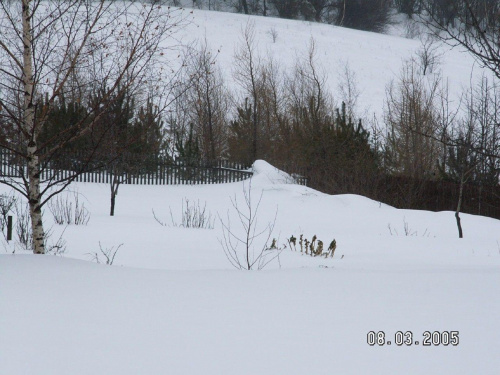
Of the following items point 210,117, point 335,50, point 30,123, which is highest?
point 335,50

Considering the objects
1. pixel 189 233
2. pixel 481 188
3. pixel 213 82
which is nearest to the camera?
pixel 189 233

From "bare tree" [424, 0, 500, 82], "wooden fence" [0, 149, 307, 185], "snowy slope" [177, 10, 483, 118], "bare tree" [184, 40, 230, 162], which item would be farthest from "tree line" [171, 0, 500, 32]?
"bare tree" [424, 0, 500, 82]

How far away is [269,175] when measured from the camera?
19.1 m

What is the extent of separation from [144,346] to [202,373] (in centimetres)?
43

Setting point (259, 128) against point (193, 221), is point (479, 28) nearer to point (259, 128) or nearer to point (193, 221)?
point (193, 221)

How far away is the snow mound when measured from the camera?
1880 centimetres

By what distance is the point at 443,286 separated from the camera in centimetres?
387

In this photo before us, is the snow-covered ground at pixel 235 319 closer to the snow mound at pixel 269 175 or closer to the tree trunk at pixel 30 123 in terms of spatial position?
the tree trunk at pixel 30 123

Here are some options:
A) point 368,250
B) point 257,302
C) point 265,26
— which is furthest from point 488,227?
point 265,26

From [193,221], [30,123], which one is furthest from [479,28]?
[193,221]

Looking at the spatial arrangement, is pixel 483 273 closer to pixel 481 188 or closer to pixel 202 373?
pixel 202 373

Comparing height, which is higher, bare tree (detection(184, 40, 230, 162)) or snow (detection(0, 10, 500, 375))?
bare tree (detection(184, 40, 230, 162))

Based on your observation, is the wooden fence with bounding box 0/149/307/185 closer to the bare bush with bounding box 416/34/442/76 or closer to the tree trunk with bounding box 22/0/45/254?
the bare bush with bounding box 416/34/442/76

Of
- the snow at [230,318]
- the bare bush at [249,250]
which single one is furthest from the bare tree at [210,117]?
the snow at [230,318]
